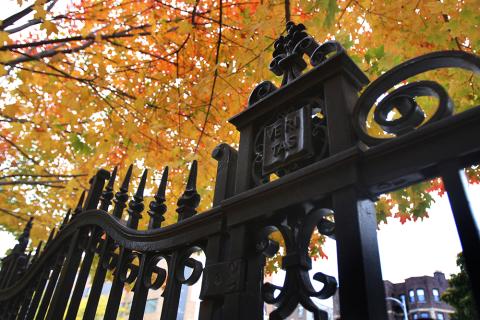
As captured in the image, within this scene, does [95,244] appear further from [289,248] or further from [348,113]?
[348,113]

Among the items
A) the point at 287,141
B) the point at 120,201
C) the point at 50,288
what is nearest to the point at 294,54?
the point at 287,141

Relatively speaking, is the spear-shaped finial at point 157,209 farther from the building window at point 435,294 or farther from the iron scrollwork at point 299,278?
the building window at point 435,294

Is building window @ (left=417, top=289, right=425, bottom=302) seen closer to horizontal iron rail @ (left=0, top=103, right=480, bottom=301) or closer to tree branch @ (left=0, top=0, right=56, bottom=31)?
horizontal iron rail @ (left=0, top=103, right=480, bottom=301)

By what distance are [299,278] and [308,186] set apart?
0.29 m

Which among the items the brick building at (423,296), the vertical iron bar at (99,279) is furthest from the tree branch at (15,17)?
the brick building at (423,296)

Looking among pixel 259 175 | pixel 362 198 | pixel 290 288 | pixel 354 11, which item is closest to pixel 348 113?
pixel 362 198

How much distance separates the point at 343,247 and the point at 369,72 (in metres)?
2.49

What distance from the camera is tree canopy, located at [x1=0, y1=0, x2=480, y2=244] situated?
2846mm

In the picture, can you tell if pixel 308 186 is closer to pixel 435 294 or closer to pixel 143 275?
pixel 143 275

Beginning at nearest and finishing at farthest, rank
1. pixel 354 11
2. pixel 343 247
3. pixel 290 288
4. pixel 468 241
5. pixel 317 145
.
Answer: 1. pixel 468 241
2. pixel 343 247
3. pixel 290 288
4. pixel 317 145
5. pixel 354 11

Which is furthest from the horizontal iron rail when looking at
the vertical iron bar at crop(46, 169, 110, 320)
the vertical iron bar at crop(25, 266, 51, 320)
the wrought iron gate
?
the vertical iron bar at crop(25, 266, 51, 320)

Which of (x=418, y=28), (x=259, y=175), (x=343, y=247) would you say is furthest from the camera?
(x=418, y=28)

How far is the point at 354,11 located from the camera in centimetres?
325

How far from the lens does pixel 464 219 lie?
2.50ft
